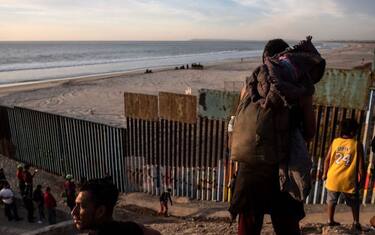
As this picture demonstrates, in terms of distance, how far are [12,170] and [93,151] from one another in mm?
3675

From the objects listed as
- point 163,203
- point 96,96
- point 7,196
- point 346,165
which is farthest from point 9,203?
point 96,96

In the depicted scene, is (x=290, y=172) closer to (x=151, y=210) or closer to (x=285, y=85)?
(x=285, y=85)

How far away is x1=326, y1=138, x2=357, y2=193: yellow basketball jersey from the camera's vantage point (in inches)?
165

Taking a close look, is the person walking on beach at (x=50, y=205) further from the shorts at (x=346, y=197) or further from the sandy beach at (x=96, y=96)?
the sandy beach at (x=96, y=96)

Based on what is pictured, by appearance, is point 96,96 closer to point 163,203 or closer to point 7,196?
point 7,196

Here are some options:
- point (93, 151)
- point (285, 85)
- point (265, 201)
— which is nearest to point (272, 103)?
point (285, 85)

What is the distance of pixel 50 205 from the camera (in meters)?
8.20

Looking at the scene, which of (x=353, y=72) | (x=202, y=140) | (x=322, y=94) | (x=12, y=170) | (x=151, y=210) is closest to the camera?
(x=353, y=72)

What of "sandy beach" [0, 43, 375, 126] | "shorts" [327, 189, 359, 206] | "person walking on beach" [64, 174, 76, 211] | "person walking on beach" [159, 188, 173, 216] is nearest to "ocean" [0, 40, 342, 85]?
"sandy beach" [0, 43, 375, 126]

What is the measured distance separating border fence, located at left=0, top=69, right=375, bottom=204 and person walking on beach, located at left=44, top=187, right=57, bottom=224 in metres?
1.71

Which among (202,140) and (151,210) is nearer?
(202,140)

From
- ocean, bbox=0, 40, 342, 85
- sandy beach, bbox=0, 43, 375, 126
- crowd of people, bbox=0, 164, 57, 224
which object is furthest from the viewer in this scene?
ocean, bbox=0, 40, 342, 85

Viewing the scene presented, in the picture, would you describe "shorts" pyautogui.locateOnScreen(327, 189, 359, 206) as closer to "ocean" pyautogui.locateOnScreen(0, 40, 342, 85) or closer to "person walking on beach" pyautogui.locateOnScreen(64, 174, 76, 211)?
"person walking on beach" pyautogui.locateOnScreen(64, 174, 76, 211)

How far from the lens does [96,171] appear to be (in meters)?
9.92
